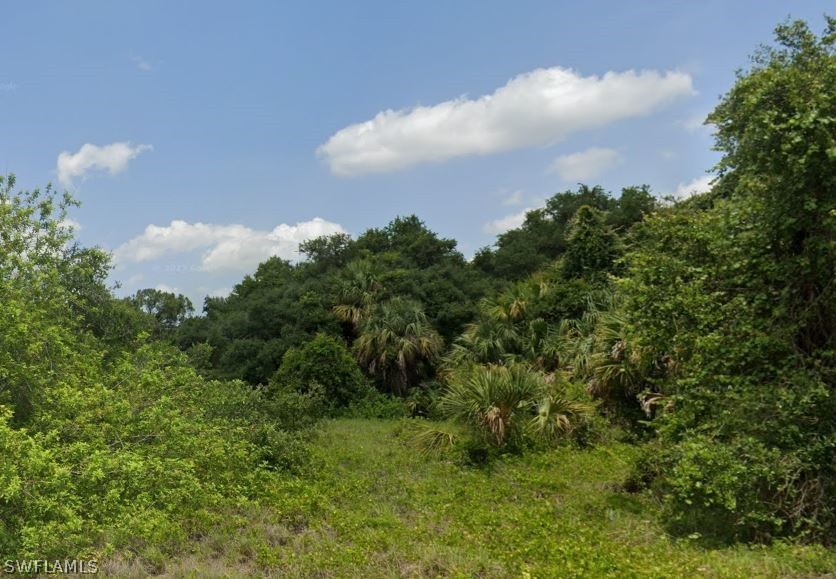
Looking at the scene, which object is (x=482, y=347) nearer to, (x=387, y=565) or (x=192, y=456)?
(x=192, y=456)

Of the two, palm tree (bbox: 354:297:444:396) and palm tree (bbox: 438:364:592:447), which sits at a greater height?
palm tree (bbox: 354:297:444:396)

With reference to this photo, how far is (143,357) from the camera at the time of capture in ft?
34.0

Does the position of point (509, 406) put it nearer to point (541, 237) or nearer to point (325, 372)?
point (325, 372)

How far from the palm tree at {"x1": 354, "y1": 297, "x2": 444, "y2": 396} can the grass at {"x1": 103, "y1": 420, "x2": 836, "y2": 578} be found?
987cm

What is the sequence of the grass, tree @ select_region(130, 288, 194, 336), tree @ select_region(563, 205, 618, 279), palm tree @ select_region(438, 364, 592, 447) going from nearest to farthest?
1. the grass
2. palm tree @ select_region(438, 364, 592, 447)
3. tree @ select_region(563, 205, 618, 279)
4. tree @ select_region(130, 288, 194, 336)

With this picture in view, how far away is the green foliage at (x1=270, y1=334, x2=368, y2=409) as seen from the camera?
17.5 meters

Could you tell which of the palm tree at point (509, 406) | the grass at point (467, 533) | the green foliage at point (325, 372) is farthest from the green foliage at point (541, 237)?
the grass at point (467, 533)

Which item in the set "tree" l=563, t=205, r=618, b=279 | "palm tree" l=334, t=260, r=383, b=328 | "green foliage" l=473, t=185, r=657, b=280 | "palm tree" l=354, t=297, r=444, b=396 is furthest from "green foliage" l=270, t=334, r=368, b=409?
"green foliage" l=473, t=185, r=657, b=280

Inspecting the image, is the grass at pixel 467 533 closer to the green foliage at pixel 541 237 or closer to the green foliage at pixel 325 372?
the green foliage at pixel 325 372

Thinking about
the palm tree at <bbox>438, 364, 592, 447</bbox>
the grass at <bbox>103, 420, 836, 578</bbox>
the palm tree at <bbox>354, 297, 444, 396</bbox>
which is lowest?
the grass at <bbox>103, 420, 836, 578</bbox>

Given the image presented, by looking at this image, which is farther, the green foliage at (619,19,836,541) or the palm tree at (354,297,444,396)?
the palm tree at (354,297,444,396)

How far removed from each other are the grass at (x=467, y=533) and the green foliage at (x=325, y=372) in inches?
315

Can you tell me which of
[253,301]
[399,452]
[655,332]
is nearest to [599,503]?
[655,332]

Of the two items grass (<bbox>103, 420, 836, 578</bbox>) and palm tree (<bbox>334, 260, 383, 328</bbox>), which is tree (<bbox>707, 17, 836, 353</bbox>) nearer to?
grass (<bbox>103, 420, 836, 578</bbox>)
